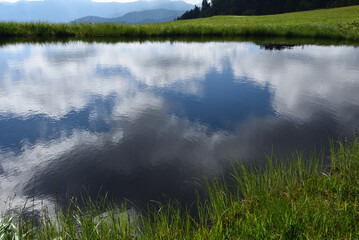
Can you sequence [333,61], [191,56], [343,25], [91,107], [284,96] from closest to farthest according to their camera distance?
[91,107] → [284,96] → [333,61] → [191,56] → [343,25]

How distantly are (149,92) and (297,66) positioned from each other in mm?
9904

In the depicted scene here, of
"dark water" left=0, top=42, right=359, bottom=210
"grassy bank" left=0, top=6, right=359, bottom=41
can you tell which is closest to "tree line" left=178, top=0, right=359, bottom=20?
"grassy bank" left=0, top=6, right=359, bottom=41

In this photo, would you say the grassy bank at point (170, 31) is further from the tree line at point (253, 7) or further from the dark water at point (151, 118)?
the tree line at point (253, 7)

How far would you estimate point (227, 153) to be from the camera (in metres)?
6.14

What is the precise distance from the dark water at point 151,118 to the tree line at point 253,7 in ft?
255

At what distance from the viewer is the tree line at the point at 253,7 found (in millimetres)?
81938

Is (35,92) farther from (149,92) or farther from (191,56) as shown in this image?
(191,56)

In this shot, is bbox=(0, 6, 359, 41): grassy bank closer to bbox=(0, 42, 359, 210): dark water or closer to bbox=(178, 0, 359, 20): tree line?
bbox=(0, 42, 359, 210): dark water

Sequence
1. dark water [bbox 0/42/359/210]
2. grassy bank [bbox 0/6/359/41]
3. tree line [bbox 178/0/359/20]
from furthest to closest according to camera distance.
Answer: tree line [bbox 178/0/359/20] < grassy bank [bbox 0/6/359/41] < dark water [bbox 0/42/359/210]

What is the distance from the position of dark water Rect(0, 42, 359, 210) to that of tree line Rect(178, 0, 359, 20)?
77.8 m

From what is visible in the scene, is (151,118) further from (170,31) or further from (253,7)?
(253,7)

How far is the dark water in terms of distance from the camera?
5281mm

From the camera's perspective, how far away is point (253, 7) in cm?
10169

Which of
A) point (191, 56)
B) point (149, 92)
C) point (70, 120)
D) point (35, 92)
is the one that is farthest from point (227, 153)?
point (191, 56)
